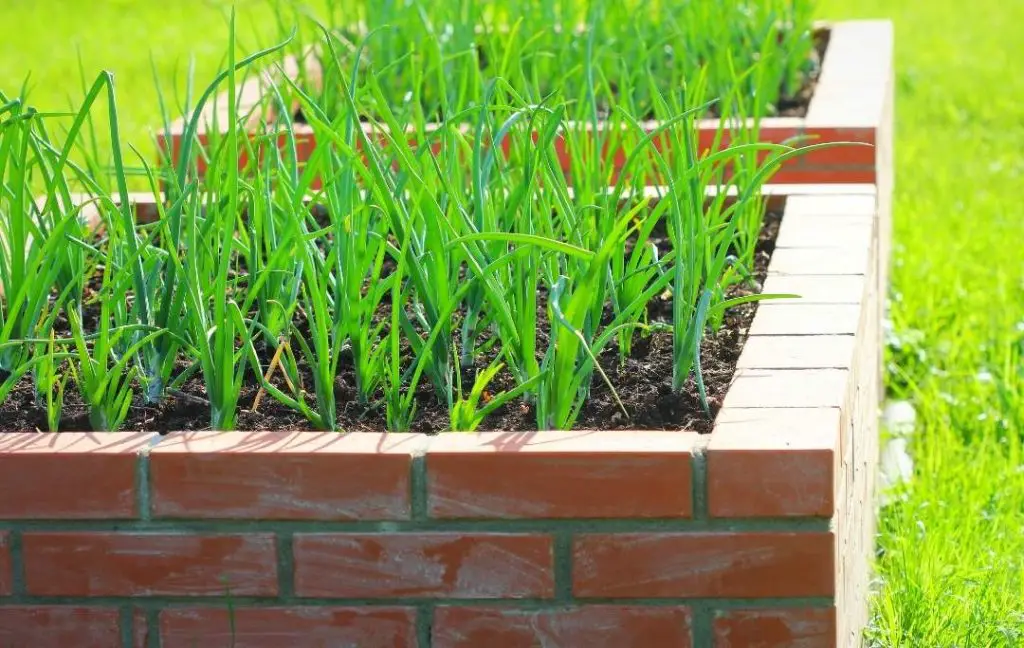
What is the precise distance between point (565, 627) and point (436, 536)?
0.19m

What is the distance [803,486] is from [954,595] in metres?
0.78

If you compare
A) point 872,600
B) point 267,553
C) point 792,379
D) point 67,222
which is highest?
point 67,222

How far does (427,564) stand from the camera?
1.91 m

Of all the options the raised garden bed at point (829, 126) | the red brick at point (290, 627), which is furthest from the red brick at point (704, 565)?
the raised garden bed at point (829, 126)

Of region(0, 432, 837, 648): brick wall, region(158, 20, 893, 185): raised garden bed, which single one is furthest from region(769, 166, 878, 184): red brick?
region(0, 432, 837, 648): brick wall

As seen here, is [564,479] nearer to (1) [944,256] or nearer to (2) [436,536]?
(2) [436,536]

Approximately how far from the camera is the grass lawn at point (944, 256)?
263cm

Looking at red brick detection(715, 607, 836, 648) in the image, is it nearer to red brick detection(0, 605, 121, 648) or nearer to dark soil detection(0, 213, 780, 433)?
dark soil detection(0, 213, 780, 433)

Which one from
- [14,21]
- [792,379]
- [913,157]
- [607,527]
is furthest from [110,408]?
[14,21]

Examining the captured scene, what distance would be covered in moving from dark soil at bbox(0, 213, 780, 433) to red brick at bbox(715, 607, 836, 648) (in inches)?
11.3

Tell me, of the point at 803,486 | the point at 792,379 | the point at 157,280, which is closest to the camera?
the point at 803,486

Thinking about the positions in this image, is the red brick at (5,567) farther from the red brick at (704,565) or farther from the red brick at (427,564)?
the red brick at (704,565)

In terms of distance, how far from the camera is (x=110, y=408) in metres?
2.13

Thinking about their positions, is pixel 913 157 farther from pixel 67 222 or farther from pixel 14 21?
pixel 14 21
